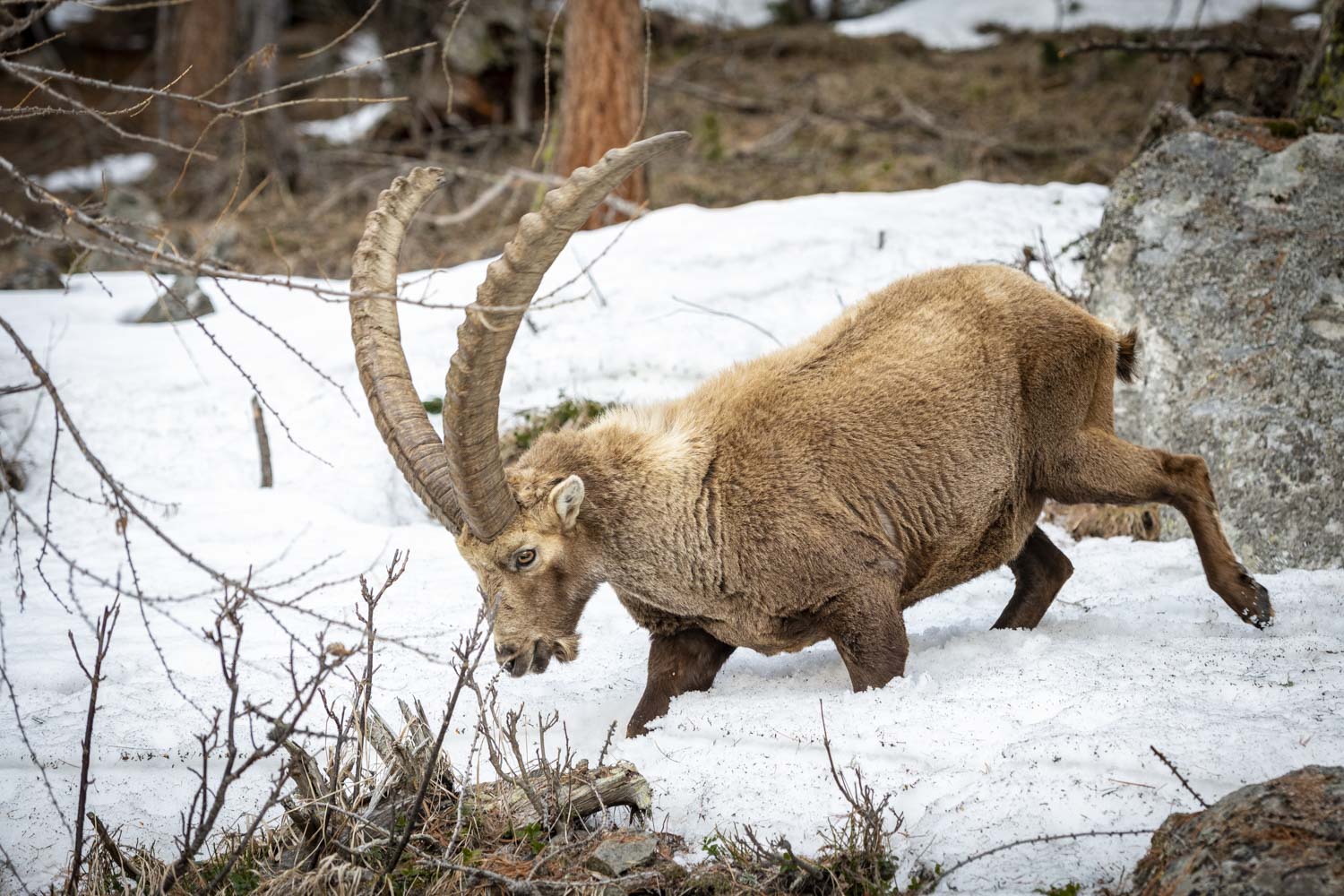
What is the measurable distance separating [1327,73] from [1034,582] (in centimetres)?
528

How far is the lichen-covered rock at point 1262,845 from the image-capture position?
2.76 meters

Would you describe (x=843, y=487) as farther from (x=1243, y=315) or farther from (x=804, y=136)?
(x=804, y=136)

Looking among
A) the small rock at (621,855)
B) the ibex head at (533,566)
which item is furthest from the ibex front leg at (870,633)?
the small rock at (621,855)

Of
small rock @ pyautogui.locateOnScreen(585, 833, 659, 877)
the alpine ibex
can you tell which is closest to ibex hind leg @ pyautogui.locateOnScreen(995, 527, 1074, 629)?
the alpine ibex

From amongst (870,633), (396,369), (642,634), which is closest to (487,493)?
(396,369)

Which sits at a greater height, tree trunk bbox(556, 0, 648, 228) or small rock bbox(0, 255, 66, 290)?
tree trunk bbox(556, 0, 648, 228)

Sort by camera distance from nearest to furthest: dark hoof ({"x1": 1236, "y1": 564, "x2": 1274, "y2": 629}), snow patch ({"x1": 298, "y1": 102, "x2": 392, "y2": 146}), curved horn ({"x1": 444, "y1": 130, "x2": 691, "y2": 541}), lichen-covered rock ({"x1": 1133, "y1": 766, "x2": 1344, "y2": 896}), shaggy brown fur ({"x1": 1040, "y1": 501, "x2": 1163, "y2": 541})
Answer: lichen-covered rock ({"x1": 1133, "y1": 766, "x2": 1344, "y2": 896}) → curved horn ({"x1": 444, "y1": 130, "x2": 691, "y2": 541}) → dark hoof ({"x1": 1236, "y1": 564, "x2": 1274, "y2": 629}) → shaggy brown fur ({"x1": 1040, "y1": 501, "x2": 1163, "y2": 541}) → snow patch ({"x1": 298, "y1": 102, "x2": 392, "y2": 146})

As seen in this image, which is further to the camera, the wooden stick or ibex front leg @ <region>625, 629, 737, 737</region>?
the wooden stick

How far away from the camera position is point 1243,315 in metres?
6.41

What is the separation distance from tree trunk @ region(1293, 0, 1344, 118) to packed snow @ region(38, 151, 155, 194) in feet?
54.7

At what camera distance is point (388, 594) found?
6.54 meters

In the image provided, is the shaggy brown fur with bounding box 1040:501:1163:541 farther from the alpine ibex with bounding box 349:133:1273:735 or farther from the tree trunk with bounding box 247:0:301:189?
the tree trunk with bounding box 247:0:301:189

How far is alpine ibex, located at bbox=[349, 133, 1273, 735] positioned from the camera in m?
4.75

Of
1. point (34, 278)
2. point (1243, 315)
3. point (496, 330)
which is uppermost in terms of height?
point (496, 330)
